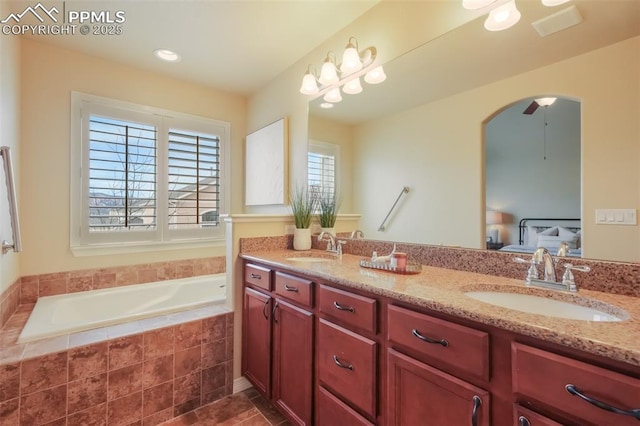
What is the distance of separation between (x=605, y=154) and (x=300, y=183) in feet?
6.11

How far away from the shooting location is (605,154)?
1056 mm

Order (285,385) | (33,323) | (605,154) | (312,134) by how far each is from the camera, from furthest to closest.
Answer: (312,134)
(33,323)
(285,385)
(605,154)

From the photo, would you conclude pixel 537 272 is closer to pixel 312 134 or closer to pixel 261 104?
pixel 312 134

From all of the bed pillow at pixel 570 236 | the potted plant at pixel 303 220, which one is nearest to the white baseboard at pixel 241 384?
the potted plant at pixel 303 220

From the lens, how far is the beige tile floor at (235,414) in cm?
172

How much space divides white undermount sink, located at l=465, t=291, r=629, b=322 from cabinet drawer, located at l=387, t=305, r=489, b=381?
256mm

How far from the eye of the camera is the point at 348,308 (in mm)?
1244

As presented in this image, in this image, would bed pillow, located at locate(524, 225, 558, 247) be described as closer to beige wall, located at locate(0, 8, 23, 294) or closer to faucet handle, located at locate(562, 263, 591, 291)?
faucet handle, located at locate(562, 263, 591, 291)

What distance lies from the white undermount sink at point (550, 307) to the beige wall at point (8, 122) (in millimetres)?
2534

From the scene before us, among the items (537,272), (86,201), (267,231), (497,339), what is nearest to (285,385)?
(267,231)

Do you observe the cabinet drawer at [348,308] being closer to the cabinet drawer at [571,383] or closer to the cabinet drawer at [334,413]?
the cabinet drawer at [334,413]

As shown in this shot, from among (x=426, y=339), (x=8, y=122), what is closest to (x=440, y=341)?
(x=426, y=339)

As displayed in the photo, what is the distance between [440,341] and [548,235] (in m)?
0.68

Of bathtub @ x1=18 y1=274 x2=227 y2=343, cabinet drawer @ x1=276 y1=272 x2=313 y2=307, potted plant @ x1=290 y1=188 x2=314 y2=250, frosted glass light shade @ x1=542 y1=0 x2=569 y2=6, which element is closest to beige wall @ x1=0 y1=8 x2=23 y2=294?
bathtub @ x1=18 y1=274 x2=227 y2=343
